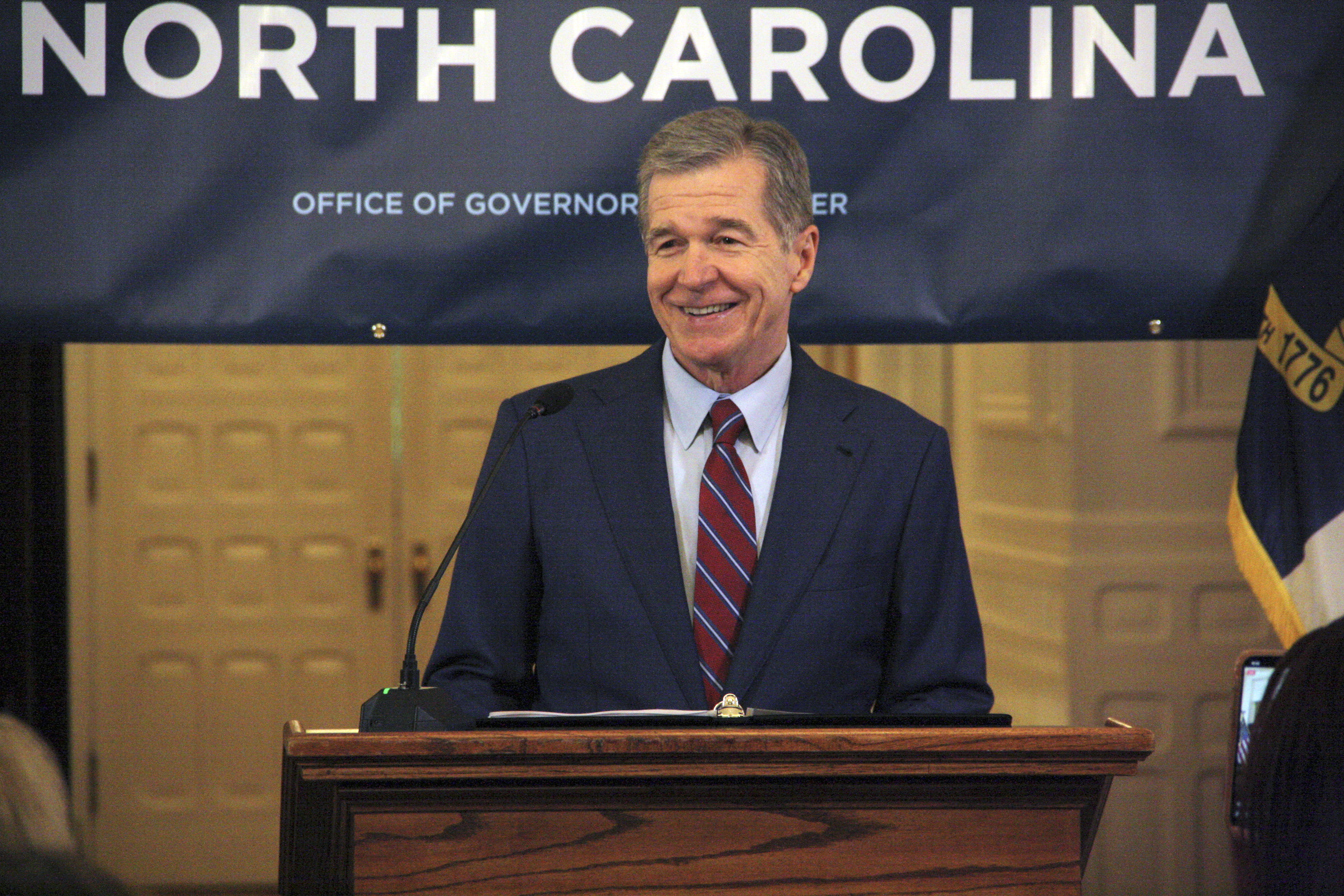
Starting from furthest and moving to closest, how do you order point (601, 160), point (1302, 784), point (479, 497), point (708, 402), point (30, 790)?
1. point (601, 160)
2. point (708, 402)
3. point (479, 497)
4. point (1302, 784)
5. point (30, 790)

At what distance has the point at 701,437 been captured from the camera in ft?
6.88

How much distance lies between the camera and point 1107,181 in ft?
7.98

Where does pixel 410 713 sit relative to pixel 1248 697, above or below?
above

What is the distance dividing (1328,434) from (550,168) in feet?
4.32

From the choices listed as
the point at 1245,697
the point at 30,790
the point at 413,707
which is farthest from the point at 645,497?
the point at 30,790

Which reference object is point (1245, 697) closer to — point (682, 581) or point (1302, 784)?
point (1302, 784)

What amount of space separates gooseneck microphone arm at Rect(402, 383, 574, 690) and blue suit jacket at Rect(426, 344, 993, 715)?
27cm

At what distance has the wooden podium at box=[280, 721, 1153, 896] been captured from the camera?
1.36m

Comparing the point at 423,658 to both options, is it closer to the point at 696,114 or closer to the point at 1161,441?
the point at 1161,441

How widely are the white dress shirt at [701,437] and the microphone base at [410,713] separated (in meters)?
0.62

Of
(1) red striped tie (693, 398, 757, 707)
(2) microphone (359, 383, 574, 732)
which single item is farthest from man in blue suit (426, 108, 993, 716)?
(2) microphone (359, 383, 574, 732)

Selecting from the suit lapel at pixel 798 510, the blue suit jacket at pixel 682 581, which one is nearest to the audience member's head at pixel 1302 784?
the blue suit jacket at pixel 682 581

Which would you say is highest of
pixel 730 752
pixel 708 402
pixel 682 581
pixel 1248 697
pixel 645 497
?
pixel 708 402

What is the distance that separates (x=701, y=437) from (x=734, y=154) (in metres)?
0.38
